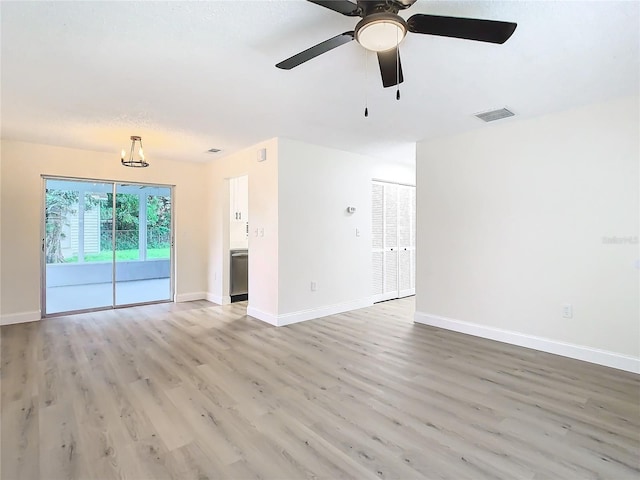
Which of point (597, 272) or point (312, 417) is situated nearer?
point (312, 417)

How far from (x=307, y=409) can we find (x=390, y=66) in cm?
230

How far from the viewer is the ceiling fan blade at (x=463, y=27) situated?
1.60m

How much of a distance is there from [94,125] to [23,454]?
3.30 m

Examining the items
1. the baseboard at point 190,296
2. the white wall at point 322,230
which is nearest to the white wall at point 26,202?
the baseboard at point 190,296

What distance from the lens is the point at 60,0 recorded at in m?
1.80

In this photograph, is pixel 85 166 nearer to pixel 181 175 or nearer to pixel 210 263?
pixel 181 175

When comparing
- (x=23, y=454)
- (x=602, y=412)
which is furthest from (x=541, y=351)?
(x=23, y=454)

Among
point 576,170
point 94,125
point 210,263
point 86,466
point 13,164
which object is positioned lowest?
point 86,466

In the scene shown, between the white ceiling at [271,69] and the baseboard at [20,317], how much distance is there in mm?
2368

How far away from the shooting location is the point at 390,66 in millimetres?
2109

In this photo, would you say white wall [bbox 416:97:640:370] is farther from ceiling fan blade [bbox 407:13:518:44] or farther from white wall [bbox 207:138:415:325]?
ceiling fan blade [bbox 407:13:518:44]

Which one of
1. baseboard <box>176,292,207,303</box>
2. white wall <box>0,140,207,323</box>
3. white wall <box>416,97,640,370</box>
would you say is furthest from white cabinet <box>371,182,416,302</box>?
white wall <box>0,140,207,323</box>

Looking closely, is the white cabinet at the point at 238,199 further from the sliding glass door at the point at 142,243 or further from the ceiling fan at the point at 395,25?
the ceiling fan at the point at 395,25

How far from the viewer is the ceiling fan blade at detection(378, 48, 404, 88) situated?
6.56 feet
